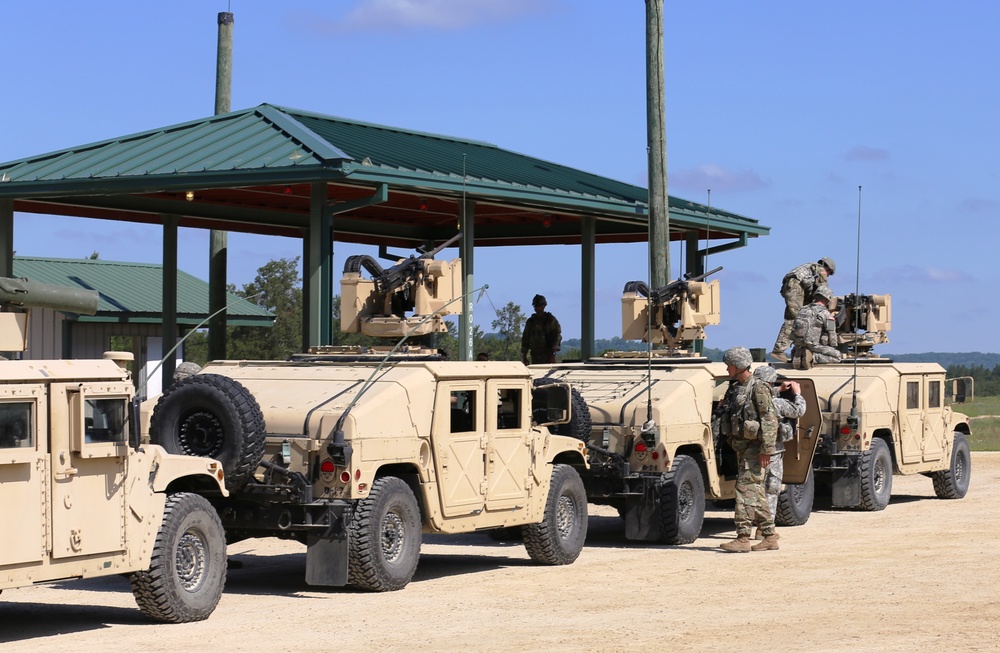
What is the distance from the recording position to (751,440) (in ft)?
50.4

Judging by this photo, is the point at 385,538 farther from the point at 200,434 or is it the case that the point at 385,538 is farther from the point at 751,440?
the point at 751,440

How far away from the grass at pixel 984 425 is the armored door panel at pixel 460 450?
2113 cm

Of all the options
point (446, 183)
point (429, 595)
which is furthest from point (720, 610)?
point (446, 183)

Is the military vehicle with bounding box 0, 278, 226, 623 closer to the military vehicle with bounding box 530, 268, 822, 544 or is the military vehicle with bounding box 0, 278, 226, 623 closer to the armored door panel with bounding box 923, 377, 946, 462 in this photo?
the military vehicle with bounding box 530, 268, 822, 544

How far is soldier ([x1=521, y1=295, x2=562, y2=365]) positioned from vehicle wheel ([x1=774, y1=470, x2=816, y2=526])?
23.3 feet

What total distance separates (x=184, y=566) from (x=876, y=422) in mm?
10826

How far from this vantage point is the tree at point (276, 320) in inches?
1631

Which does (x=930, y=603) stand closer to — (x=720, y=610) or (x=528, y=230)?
(x=720, y=610)

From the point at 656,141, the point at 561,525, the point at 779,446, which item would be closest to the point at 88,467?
the point at 561,525

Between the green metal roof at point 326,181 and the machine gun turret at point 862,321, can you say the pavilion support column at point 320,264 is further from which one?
the machine gun turret at point 862,321

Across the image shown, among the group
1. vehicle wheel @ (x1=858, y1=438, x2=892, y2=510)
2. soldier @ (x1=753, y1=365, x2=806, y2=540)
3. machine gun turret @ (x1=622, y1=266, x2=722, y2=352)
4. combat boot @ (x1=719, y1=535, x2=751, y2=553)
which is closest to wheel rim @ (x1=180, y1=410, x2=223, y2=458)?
combat boot @ (x1=719, y1=535, x2=751, y2=553)

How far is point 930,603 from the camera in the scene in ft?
38.5

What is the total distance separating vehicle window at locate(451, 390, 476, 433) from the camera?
43.7 feet

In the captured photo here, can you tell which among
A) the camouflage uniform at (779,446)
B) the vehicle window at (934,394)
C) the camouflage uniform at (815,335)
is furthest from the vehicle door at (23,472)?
the vehicle window at (934,394)
